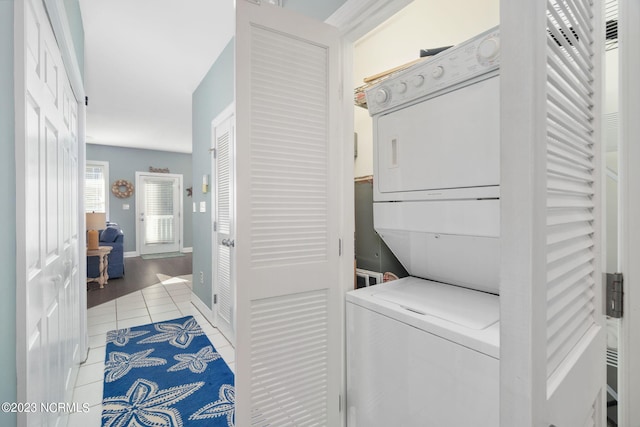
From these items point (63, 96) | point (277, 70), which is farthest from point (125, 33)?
point (277, 70)

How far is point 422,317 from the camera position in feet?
3.46

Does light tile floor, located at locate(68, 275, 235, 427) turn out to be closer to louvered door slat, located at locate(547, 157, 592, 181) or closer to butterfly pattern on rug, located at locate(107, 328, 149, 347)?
butterfly pattern on rug, located at locate(107, 328, 149, 347)

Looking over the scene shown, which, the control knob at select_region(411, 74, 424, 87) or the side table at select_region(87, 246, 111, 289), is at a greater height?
the control knob at select_region(411, 74, 424, 87)

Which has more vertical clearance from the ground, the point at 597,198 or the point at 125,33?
the point at 125,33

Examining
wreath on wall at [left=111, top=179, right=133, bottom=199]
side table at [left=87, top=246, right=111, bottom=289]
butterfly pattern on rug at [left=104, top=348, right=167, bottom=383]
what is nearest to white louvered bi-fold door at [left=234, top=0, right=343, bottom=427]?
butterfly pattern on rug at [left=104, top=348, right=167, bottom=383]

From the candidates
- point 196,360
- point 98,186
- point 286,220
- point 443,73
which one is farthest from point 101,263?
point 443,73

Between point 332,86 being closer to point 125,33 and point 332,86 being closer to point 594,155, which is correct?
point 594,155

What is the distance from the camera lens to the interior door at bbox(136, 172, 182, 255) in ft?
25.8

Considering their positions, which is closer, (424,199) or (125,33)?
(424,199)

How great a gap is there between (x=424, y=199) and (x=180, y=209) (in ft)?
27.8

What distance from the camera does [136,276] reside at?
17.9 ft

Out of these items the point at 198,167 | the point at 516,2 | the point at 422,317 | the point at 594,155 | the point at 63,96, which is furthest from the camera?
the point at 198,167

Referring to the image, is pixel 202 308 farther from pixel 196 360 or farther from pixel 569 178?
pixel 569 178

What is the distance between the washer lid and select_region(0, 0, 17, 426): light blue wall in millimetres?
1203
